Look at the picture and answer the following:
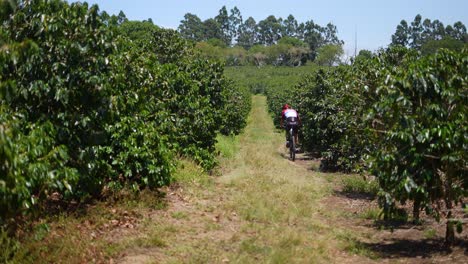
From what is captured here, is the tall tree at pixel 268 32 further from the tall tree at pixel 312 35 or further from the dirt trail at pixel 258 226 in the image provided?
the dirt trail at pixel 258 226

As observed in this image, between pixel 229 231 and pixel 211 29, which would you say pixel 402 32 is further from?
pixel 229 231

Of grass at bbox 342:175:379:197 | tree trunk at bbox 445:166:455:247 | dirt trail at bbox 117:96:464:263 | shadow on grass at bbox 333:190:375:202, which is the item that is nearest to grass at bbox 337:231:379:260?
dirt trail at bbox 117:96:464:263

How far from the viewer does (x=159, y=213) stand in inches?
304

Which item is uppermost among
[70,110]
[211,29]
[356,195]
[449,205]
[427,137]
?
[211,29]

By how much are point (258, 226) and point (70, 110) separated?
3327 millimetres

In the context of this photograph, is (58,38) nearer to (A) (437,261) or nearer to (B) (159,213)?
(B) (159,213)

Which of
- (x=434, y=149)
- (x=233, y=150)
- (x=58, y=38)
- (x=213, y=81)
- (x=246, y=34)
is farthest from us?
(x=246, y=34)

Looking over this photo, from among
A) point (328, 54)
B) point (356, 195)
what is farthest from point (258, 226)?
point (328, 54)

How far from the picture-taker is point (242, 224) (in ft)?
24.9

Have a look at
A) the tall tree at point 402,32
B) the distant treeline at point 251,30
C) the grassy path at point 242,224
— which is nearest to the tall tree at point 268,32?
the distant treeline at point 251,30

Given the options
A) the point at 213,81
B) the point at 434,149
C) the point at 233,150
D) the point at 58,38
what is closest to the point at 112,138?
the point at 58,38

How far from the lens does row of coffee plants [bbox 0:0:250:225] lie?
4078 millimetres

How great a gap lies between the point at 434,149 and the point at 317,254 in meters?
1.99

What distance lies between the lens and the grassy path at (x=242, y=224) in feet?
19.9
